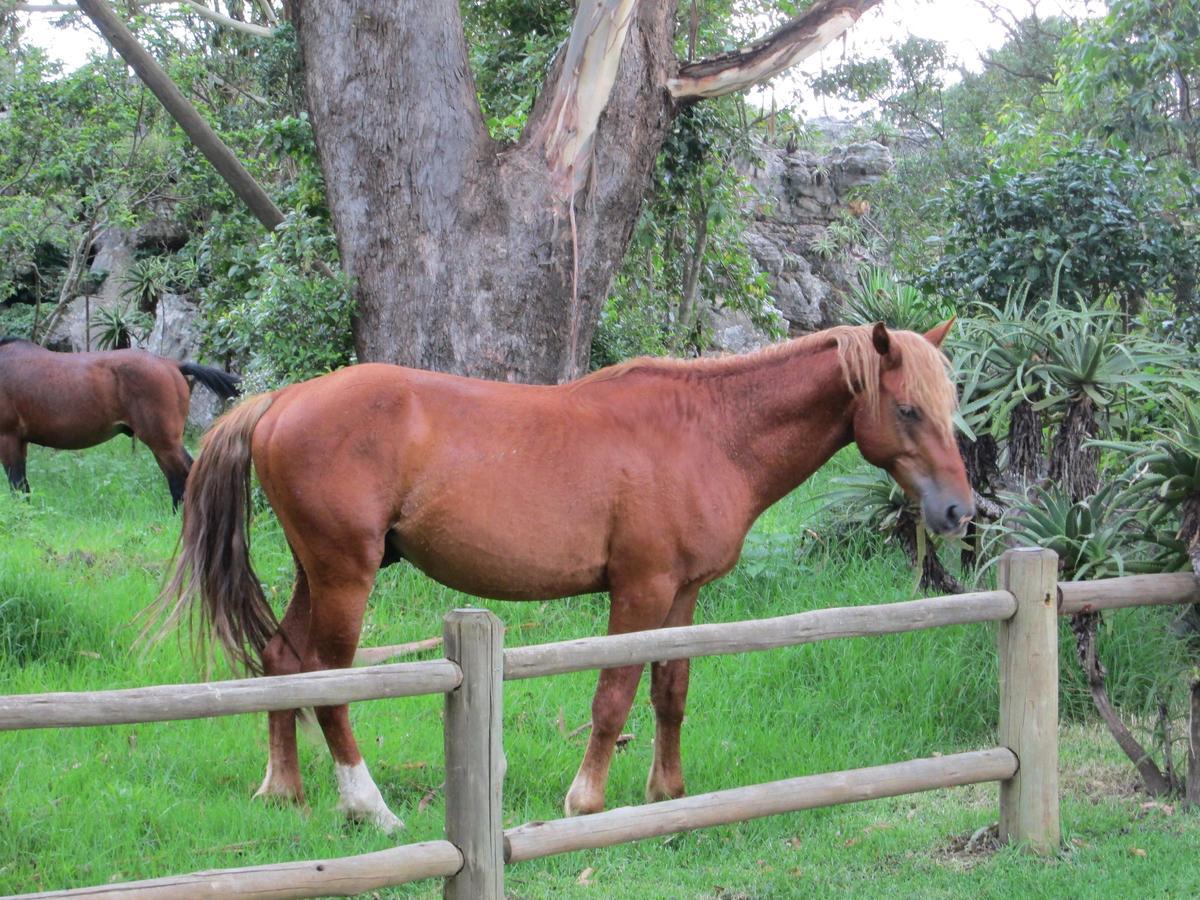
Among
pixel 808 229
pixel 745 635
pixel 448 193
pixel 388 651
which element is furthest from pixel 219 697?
pixel 808 229

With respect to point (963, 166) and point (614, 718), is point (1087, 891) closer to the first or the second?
point (614, 718)

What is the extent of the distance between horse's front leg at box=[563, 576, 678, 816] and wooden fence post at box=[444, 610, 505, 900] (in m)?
1.09

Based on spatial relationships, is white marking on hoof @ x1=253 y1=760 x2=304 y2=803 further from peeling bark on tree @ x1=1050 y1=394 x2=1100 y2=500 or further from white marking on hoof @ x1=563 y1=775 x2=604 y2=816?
peeling bark on tree @ x1=1050 y1=394 x2=1100 y2=500

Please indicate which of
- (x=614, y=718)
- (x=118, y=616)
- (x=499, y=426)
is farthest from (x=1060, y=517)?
(x=118, y=616)

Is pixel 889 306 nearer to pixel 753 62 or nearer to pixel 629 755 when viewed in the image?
pixel 753 62

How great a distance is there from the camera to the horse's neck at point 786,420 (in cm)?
486

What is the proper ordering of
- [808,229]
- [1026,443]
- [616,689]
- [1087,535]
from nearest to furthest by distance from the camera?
[616,689]
[1087,535]
[1026,443]
[808,229]

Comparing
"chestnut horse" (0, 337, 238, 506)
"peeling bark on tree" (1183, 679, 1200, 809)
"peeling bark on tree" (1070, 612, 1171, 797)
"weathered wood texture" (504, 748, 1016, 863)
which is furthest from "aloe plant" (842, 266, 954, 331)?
"chestnut horse" (0, 337, 238, 506)

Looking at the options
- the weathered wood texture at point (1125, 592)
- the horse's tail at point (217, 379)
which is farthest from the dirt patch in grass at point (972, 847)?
the horse's tail at point (217, 379)

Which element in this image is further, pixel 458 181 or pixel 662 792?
pixel 458 181

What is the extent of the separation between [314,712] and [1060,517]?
11.6 ft

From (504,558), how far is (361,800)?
1.07 meters

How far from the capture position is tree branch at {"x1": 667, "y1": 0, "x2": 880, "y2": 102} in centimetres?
795

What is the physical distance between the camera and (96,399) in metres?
10.8
